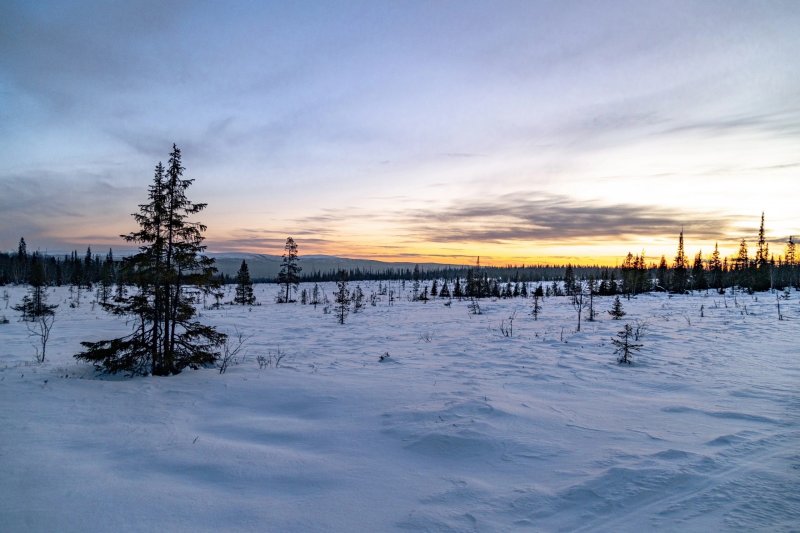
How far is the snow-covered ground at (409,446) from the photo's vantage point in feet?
12.5

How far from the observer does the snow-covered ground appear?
12.5 feet

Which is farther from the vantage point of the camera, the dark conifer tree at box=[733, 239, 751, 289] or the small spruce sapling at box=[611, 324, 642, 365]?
the dark conifer tree at box=[733, 239, 751, 289]

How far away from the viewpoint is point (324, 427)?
21.1 feet

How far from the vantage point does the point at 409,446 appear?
563cm

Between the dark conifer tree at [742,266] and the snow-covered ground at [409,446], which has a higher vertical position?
the dark conifer tree at [742,266]

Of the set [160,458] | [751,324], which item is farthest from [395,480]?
[751,324]

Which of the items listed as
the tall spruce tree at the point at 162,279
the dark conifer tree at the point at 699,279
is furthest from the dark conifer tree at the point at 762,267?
the tall spruce tree at the point at 162,279

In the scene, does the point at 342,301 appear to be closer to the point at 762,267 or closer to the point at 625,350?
the point at 625,350

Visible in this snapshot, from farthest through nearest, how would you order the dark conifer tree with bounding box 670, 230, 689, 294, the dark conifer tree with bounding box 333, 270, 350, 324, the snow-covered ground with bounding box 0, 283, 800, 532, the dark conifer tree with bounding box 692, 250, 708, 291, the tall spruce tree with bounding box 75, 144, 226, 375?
the dark conifer tree with bounding box 692, 250, 708, 291
the dark conifer tree with bounding box 670, 230, 689, 294
the dark conifer tree with bounding box 333, 270, 350, 324
the tall spruce tree with bounding box 75, 144, 226, 375
the snow-covered ground with bounding box 0, 283, 800, 532

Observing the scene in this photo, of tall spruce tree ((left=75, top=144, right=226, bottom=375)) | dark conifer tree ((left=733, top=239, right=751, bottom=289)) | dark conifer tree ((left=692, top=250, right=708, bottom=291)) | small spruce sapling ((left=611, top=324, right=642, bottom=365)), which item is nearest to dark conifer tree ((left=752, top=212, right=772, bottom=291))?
dark conifer tree ((left=733, top=239, right=751, bottom=289))

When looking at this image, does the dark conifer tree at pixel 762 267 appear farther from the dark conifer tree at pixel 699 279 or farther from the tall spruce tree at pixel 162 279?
the tall spruce tree at pixel 162 279

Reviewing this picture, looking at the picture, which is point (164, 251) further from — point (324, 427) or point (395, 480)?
point (395, 480)

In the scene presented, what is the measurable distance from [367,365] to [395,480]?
6.83 metres

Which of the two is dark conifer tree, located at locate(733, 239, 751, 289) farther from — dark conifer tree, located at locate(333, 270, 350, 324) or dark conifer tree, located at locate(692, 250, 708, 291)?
dark conifer tree, located at locate(333, 270, 350, 324)
